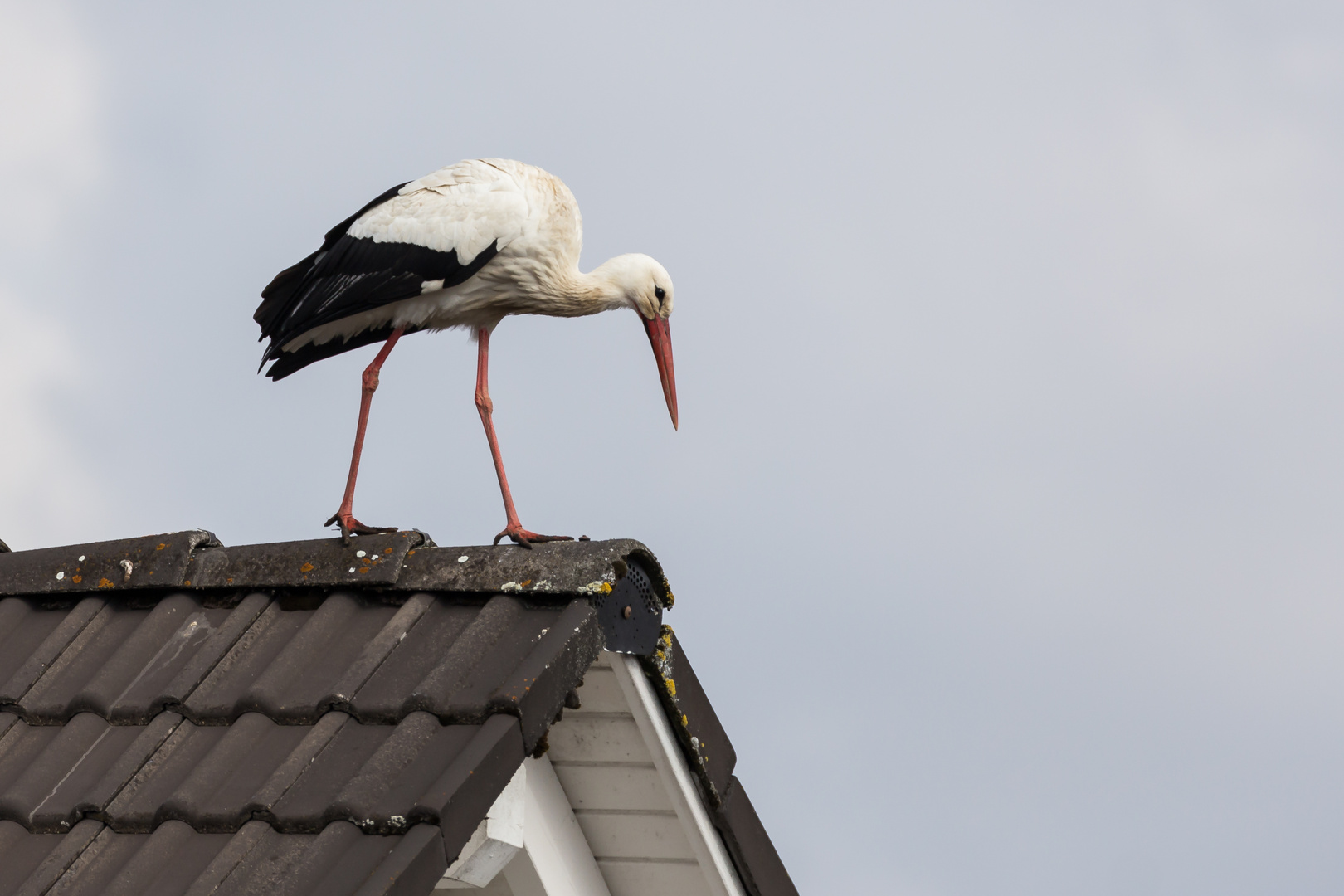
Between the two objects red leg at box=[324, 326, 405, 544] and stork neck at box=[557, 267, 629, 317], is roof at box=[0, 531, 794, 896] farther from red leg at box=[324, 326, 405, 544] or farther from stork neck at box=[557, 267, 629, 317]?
stork neck at box=[557, 267, 629, 317]

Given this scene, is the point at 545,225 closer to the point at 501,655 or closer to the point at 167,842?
the point at 501,655

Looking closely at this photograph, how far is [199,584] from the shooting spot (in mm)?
3381

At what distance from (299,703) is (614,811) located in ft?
3.18

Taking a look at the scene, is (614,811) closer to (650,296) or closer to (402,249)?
(402,249)

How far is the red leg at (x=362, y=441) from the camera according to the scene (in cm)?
455

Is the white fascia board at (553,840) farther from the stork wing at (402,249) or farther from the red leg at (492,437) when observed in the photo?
the stork wing at (402,249)

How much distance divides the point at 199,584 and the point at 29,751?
1.78 ft

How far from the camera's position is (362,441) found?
16.8 feet

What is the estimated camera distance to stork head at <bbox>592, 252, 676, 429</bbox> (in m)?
6.07

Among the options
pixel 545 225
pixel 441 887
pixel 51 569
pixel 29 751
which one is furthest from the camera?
pixel 545 225

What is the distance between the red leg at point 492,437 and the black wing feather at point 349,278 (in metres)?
0.40

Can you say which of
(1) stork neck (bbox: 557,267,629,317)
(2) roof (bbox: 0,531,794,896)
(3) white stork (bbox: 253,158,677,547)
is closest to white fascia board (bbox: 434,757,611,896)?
(2) roof (bbox: 0,531,794,896)

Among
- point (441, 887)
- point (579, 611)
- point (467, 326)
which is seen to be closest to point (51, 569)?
point (441, 887)

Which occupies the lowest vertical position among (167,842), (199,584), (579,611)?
(167,842)
